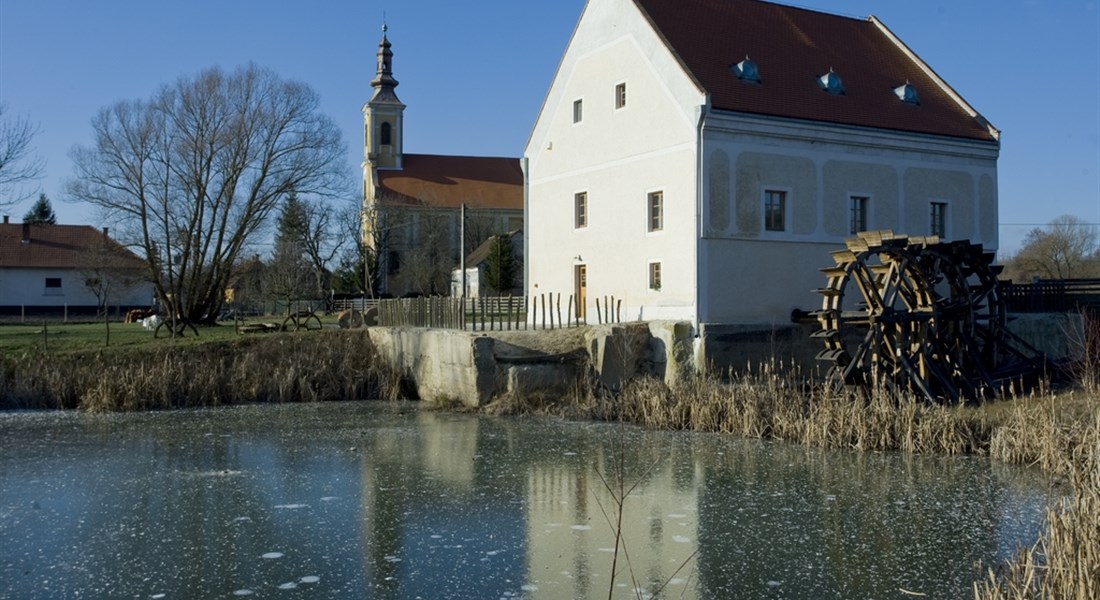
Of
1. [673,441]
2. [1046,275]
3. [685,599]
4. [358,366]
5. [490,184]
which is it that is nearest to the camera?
[685,599]

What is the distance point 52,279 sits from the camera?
182 feet

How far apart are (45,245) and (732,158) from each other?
45239mm

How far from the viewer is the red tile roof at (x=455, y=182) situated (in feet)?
247

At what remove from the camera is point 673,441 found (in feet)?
57.4

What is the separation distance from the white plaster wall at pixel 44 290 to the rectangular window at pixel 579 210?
110 ft

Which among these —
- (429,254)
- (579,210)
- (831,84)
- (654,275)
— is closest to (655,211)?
(654,275)

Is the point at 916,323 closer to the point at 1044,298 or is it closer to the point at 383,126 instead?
the point at 1044,298

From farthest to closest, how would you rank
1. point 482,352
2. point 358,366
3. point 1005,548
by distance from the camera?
point 358,366 < point 482,352 < point 1005,548

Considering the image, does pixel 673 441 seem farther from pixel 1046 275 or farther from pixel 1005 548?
pixel 1046 275

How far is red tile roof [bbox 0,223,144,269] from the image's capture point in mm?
54844

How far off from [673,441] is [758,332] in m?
7.21

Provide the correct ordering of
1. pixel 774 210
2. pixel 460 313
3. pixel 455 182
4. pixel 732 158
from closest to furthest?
pixel 732 158, pixel 774 210, pixel 460 313, pixel 455 182

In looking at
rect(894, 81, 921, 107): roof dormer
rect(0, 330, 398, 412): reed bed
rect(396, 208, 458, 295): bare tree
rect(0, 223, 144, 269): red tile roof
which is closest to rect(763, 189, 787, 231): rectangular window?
rect(894, 81, 921, 107): roof dormer

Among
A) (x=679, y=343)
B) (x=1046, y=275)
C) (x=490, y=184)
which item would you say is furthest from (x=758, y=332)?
(x=490, y=184)
